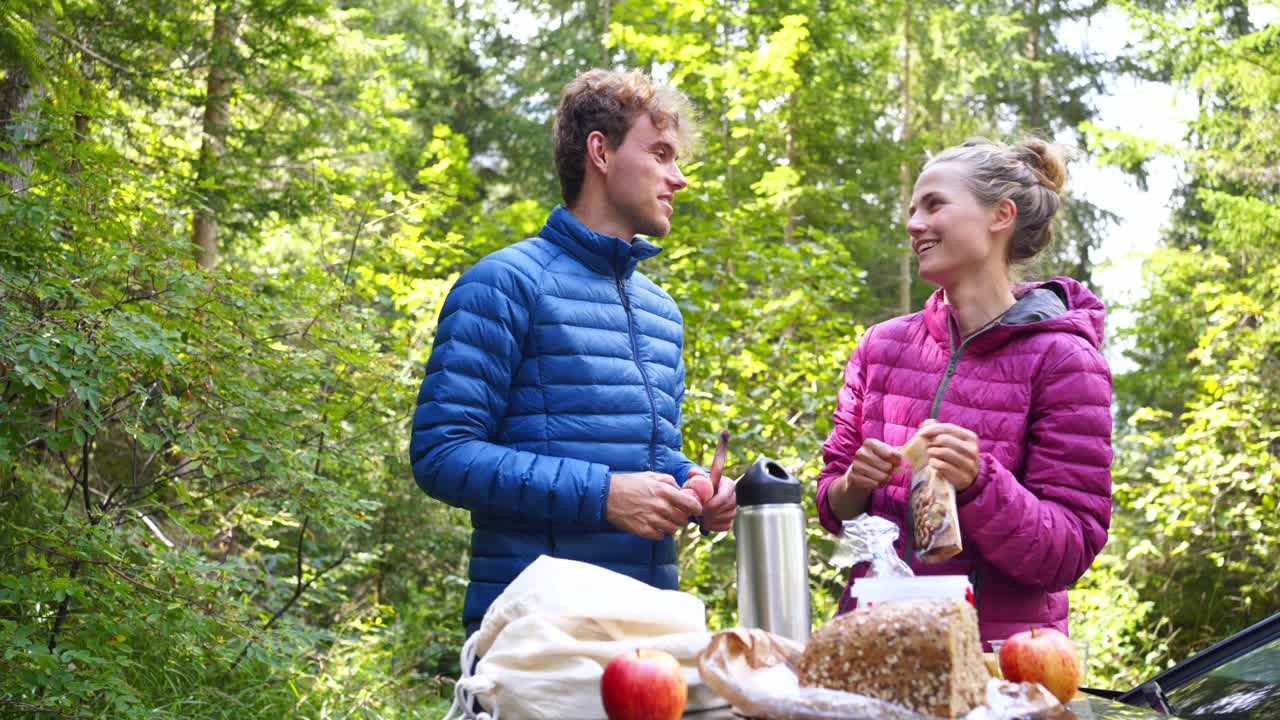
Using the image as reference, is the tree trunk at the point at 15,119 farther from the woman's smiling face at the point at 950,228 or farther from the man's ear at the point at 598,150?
the woman's smiling face at the point at 950,228

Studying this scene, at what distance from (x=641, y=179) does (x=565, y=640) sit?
4.86 ft

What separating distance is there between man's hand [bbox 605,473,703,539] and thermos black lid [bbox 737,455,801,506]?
1.30 feet

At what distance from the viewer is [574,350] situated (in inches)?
94.3

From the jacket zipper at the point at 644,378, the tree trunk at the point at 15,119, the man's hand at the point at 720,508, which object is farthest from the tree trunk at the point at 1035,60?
the man's hand at the point at 720,508

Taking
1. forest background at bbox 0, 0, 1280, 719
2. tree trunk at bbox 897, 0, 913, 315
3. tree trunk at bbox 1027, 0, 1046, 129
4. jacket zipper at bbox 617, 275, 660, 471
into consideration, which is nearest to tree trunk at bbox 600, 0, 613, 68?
forest background at bbox 0, 0, 1280, 719

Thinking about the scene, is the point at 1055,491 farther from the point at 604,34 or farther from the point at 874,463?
the point at 604,34

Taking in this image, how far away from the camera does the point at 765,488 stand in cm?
166

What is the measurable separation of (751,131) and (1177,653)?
18.9 ft

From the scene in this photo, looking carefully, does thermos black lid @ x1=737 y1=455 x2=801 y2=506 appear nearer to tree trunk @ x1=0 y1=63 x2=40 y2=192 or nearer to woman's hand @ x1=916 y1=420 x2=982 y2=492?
woman's hand @ x1=916 y1=420 x2=982 y2=492

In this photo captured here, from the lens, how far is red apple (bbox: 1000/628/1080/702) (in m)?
1.53

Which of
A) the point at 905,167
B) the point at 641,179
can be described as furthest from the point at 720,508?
the point at 905,167

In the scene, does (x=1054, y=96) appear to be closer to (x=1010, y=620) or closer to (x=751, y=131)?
(x=751, y=131)

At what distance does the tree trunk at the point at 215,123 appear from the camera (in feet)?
22.3

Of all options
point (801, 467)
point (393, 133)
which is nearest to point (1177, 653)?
point (801, 467)
